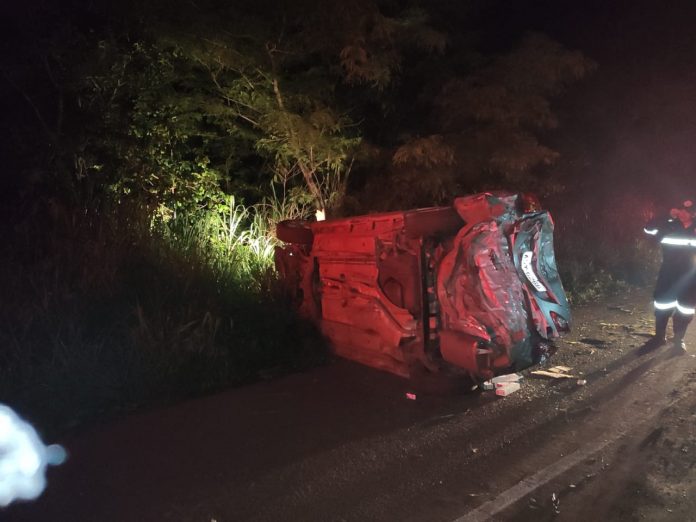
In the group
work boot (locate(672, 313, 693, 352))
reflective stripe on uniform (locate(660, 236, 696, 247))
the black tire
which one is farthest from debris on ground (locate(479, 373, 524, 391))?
reflective stripe on uniform (locate(660, 236, 696, 247))

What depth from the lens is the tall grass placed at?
5163 millimetres

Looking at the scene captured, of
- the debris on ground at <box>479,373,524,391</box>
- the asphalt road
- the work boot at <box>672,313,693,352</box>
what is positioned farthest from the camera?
the work boot at <box>672,313,693,352</box>

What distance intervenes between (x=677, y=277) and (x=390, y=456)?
4.83 m

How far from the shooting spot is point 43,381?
200 inches

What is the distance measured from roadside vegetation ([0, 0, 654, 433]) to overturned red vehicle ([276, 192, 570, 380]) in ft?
3.88

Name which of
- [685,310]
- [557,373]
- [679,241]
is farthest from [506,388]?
[679,241]

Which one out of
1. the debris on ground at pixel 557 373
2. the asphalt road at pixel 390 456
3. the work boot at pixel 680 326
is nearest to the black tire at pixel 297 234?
the asphalt road at pixel 390 456

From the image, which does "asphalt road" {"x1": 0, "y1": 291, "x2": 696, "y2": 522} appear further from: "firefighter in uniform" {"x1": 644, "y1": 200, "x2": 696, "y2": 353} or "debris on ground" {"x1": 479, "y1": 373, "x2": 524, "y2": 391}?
"firefighter in uniform" {"x1": 644, "y1": 200, "x2": 696, "y2": 353}

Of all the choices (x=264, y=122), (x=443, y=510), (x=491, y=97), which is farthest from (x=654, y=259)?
(x=443, y=510)

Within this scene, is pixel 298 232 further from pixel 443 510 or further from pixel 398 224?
pixel 443 510

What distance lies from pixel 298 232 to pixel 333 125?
125 inches

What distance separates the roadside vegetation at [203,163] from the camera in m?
5.75

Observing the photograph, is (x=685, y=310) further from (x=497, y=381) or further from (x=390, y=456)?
(x=390, y=456)

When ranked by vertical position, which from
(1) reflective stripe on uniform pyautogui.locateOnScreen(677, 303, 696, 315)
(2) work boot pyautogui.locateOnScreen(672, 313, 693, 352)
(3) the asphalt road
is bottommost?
(3) the asphalt road
